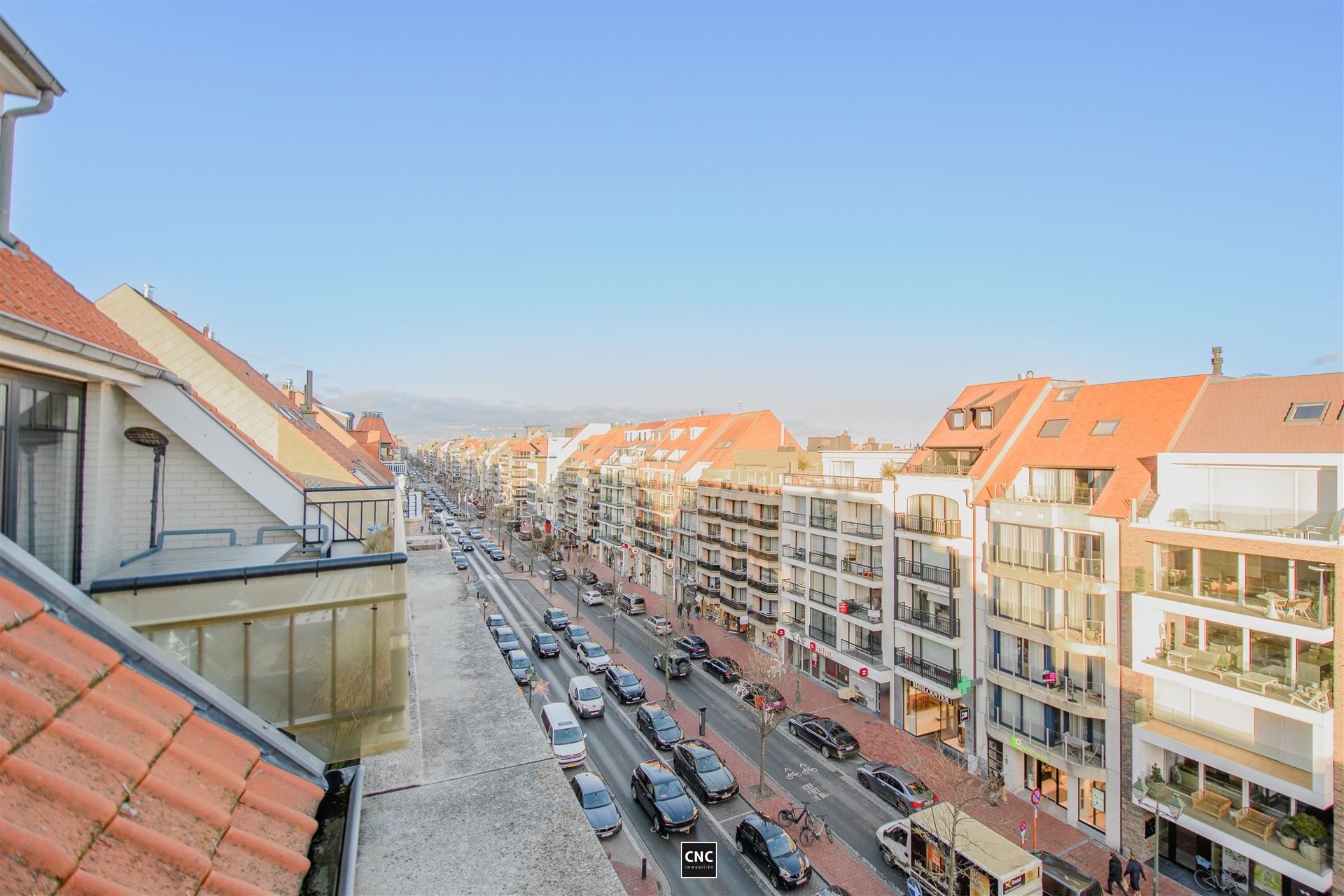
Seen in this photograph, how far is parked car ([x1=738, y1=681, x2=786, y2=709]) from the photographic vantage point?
31984mm

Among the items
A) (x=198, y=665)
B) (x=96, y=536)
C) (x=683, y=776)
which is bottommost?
(x=683, y=776)

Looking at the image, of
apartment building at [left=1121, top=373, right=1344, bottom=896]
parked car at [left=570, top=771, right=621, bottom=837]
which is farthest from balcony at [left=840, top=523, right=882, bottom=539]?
parked car at [left=570, top=771, right=621, bottom=837]

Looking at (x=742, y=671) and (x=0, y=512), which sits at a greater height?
(x=0, y=512)

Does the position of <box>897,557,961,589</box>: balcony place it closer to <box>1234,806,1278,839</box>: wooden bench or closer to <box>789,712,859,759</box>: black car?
<box>789,712,859,759</box>: black car

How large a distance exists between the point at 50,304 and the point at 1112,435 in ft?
101

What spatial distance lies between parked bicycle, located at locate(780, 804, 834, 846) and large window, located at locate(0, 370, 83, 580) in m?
23.4

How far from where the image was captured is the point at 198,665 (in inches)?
177

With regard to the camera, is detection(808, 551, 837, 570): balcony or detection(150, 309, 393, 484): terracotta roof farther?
detection(808, 551, 837, 570): balcony

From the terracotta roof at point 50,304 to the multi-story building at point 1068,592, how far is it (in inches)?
1090

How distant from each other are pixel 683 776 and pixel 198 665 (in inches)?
1011

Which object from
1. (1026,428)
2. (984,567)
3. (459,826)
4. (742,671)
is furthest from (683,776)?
(459,826)

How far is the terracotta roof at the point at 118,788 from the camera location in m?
2.18

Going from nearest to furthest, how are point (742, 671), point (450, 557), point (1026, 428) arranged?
point (450, 557) < point (1026, 428) < point (742, 671)

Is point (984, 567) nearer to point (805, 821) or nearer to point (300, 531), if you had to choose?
point (805, 821)
